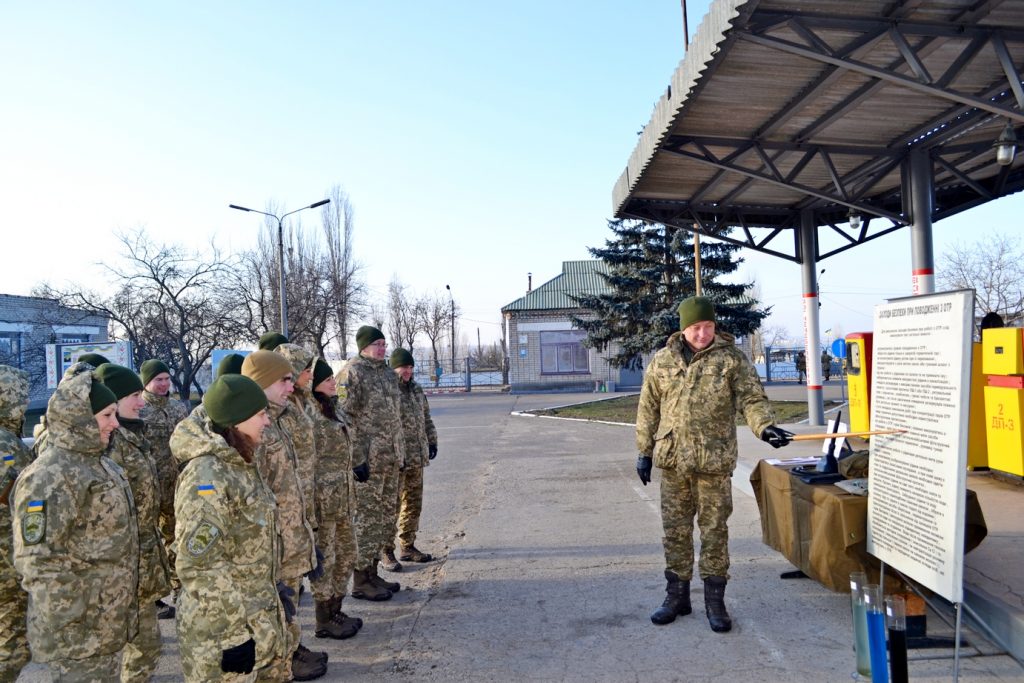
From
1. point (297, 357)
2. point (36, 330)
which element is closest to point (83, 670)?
point (297, 357)

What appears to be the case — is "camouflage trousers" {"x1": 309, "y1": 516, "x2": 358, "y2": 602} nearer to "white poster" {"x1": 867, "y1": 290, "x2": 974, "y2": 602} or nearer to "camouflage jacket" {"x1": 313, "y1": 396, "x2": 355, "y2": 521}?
"camouflage jacket" {"x1": 313, "y1": 396, "x2": 355, "y2": 521}

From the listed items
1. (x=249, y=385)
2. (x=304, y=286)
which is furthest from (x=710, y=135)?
(x=304, y=286)

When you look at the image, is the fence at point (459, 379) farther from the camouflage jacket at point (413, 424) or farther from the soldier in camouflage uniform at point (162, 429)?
the soldier in camouflage uniform at point (162, 429)

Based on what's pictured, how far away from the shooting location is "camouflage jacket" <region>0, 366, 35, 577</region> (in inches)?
144

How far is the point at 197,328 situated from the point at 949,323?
23730 mm

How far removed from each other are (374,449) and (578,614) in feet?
6.49

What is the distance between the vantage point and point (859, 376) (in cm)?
940

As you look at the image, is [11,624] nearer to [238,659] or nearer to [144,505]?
[144,505]

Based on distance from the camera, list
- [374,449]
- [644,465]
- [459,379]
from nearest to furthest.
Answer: [644,465] < [374,449] < [459,379]

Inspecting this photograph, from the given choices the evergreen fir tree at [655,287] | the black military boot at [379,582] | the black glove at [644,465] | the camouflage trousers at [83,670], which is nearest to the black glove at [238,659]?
the camouflage trousers at [83,670]

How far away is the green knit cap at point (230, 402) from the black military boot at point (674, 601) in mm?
3006

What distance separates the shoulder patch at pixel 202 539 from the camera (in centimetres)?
280

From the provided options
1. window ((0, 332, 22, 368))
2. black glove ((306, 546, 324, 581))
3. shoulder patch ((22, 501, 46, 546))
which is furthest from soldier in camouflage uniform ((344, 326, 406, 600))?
window ((0, 332, 22, 368))

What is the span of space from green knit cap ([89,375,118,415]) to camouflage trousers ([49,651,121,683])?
1.06 m
